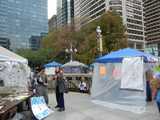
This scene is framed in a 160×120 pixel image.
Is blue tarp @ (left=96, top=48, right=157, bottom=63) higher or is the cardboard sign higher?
blue tarp @ (left=96, top=48, right=157, bottom=63)

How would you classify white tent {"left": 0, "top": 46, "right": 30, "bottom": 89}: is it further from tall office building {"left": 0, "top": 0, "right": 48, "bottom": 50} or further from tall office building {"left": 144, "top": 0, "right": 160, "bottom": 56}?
tall office building {"left": 144, "top": 0, "right": 160, "bottom": 56}

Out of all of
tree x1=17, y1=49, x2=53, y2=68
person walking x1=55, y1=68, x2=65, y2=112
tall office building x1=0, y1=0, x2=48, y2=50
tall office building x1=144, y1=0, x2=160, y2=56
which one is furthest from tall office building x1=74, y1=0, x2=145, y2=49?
person walking x1=55, y1=68, x2=65, y2=112

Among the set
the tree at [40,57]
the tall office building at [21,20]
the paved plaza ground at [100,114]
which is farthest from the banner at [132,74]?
the tall office building at [21,20]

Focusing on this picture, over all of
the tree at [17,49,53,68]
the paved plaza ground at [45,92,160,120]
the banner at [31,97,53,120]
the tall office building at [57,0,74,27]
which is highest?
the tall office building at [57,0,74,27]

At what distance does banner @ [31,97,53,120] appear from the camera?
797cm

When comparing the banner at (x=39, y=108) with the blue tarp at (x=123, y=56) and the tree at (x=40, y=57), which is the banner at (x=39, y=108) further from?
the tree at (x=40, y=57)

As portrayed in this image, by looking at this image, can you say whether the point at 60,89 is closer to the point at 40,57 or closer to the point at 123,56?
the point at 123,56

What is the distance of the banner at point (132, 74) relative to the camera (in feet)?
31.7

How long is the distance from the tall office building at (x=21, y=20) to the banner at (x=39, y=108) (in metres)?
79.5

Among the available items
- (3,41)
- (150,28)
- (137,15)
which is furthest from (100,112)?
(150,28)

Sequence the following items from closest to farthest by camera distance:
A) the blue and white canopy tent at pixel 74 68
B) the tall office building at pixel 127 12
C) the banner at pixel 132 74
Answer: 1. the banner at pixel 132 74
2. the blue and white canopy tent at pixel 74 68
3. the tall office building at pixel 127 12

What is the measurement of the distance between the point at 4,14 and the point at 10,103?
8765cm

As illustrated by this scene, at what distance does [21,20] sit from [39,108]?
3752 inches

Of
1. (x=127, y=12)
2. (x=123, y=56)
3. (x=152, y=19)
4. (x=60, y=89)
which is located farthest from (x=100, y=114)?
(x=152, y=19)
